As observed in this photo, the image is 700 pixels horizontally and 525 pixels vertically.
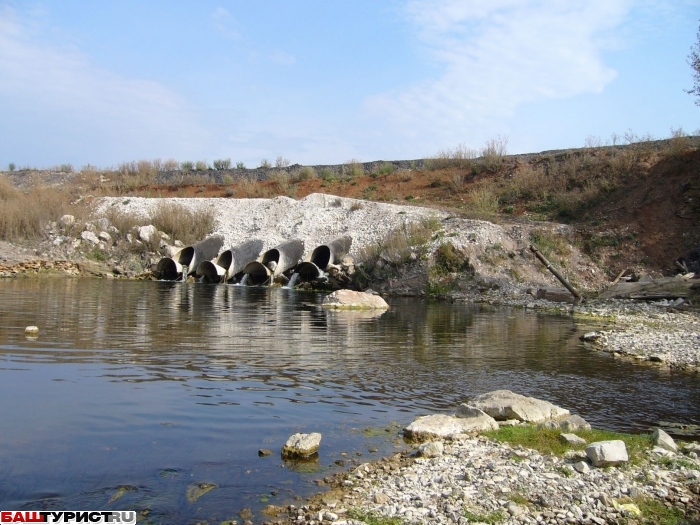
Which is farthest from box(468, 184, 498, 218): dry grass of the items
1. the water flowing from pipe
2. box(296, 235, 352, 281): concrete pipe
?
the water flowing from pipe

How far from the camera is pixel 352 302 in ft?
72.1

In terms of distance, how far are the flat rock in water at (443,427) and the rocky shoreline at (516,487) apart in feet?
1.31

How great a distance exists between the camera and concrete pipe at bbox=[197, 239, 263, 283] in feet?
107

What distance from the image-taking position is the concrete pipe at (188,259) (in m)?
33.2

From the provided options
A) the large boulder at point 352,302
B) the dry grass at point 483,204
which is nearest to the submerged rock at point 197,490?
the large boulder at point 352,302

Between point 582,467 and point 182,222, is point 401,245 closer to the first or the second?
point 182,222

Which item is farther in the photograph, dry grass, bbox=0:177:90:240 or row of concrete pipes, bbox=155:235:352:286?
dry grass, bbox=0:177:90:240

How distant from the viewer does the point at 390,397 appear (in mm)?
8977

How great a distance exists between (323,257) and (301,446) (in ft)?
86.3

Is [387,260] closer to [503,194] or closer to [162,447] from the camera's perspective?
[503,194]

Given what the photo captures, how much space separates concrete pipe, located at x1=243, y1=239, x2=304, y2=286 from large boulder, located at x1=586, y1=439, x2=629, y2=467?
86.2 feet

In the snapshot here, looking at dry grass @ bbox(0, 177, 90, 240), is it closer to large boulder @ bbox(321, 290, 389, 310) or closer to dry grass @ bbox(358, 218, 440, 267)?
dry grass @ bbox(358, 218, 440, 267)

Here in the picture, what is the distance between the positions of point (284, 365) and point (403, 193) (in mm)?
33953

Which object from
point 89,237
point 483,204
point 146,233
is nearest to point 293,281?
point 146,233
